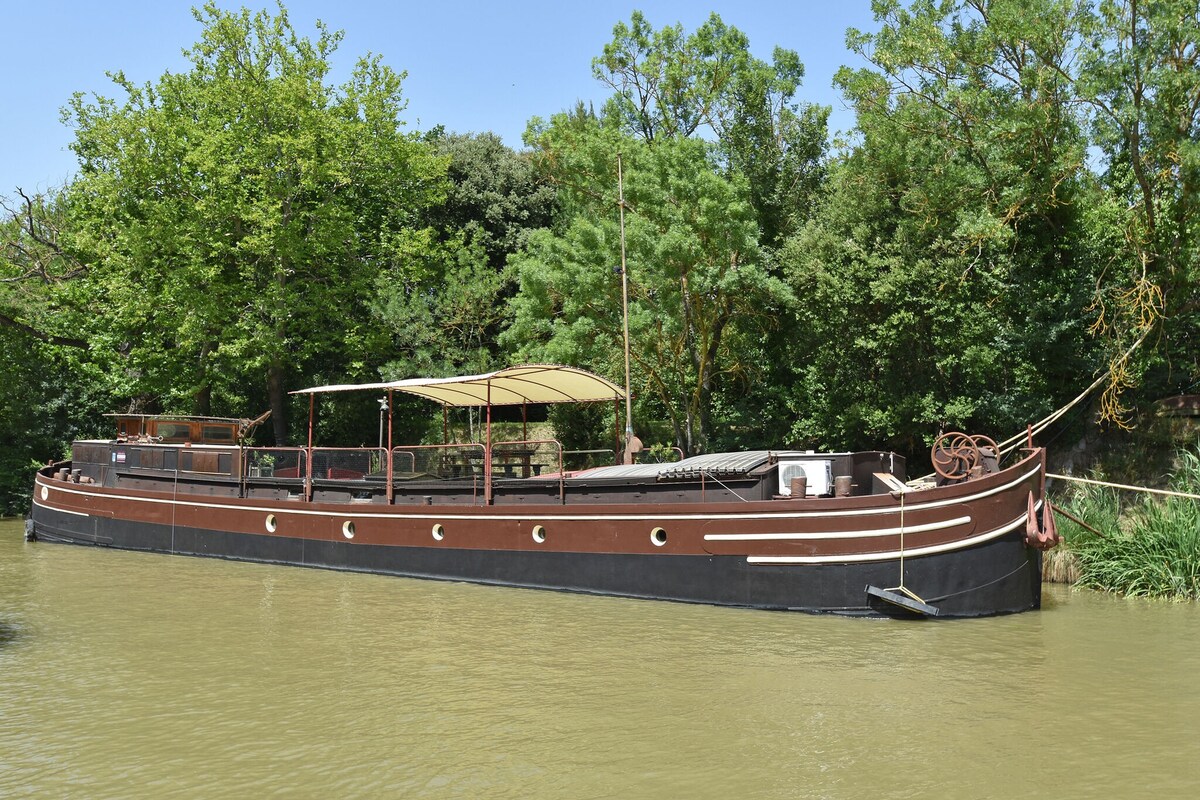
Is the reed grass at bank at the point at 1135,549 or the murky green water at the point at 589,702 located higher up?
the reed grass at bank at the point at 1135,549

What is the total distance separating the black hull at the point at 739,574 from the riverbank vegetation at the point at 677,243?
7.85m

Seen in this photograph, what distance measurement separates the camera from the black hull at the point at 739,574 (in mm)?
12945

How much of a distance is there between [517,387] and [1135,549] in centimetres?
1088

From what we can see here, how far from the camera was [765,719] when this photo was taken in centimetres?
880

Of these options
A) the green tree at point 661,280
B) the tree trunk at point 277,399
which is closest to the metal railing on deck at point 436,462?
the green tree at point 661,280

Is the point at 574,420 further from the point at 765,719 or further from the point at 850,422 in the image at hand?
the point at 765,719

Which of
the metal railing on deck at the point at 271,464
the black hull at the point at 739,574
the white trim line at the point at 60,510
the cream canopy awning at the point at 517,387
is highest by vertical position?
the cream canopy awning at the point at 517,387

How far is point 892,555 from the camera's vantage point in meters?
12.9

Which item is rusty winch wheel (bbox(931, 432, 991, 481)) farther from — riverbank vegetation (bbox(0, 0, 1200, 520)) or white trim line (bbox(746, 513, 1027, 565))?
riverbank vegetation (bbox(0, 0, 1200, 520))

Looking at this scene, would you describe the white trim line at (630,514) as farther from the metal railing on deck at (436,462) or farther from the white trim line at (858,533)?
the metal railing on deck at (436,462)

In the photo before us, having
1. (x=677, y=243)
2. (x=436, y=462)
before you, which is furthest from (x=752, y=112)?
(x=436, y=462)

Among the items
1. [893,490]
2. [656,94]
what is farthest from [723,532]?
[656,94]

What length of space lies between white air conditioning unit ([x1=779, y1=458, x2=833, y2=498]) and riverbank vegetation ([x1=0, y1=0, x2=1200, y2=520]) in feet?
27.6

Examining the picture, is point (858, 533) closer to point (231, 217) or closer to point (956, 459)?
point (956, 459)
